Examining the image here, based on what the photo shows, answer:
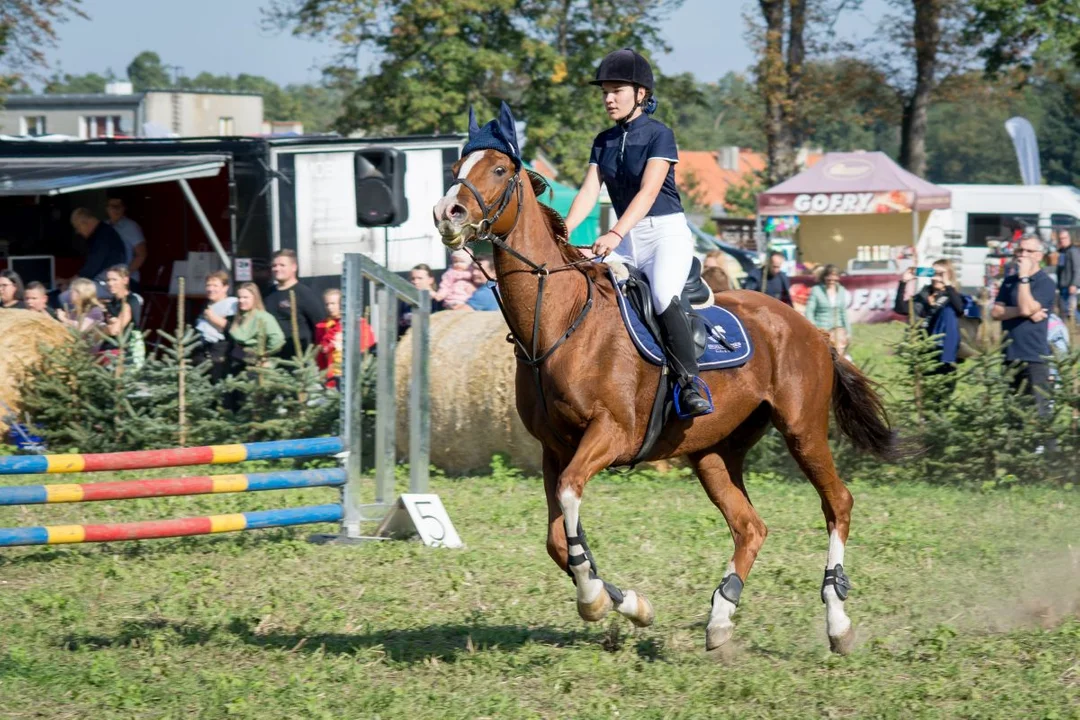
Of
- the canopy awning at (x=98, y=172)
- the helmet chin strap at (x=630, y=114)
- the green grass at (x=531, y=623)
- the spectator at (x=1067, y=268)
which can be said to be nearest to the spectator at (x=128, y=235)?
the canopy awning at (x=98, y=172)

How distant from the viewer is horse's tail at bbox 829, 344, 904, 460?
7711 millimetres

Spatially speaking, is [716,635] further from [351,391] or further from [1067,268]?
[1067,268]

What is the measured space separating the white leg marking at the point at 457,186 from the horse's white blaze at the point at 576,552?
4.51 feet

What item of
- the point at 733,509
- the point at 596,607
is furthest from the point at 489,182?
the point at 733,509

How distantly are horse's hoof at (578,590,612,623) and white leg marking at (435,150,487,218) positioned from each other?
1878mm

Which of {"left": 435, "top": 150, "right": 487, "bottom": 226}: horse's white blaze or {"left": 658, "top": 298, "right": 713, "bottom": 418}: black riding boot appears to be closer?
{"left": 435, "top": 150, "right": 487, "bottom": 226}: horse's white blaze

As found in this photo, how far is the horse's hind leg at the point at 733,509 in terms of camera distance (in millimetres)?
6621

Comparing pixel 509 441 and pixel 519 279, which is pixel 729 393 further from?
pixel 509 441

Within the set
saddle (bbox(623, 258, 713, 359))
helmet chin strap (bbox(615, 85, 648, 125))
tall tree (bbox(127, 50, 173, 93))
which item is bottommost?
saddle (bbox(623, 258, 713, 359))

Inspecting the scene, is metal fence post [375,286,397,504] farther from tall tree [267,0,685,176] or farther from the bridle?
Answer: tall tree [267,0,685,176]

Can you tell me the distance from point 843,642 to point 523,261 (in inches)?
96.3

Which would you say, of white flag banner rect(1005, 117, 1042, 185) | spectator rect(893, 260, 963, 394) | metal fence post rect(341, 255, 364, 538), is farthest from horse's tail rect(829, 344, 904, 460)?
white flag banner rect(1005, 117, 1042, 185)

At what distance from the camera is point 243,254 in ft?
57.5

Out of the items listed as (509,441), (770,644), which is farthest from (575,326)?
(509,441)
